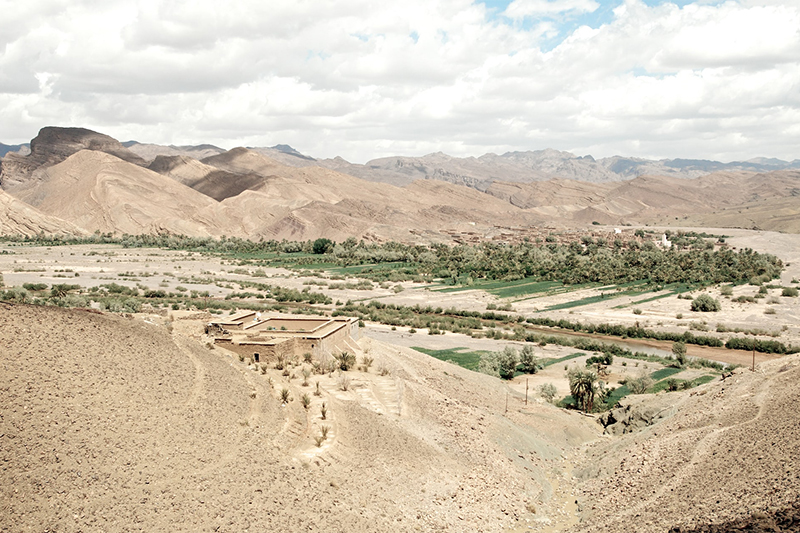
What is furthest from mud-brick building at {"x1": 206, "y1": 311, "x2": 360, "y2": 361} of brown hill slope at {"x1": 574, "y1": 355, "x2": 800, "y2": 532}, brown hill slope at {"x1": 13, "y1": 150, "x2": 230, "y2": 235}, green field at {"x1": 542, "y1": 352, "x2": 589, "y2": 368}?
brown hill slope at {"x1": 13, "y1": 150, "x2": 230, "y2": 235}

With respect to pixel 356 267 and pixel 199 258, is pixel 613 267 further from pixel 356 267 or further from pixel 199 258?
pixel 199 258

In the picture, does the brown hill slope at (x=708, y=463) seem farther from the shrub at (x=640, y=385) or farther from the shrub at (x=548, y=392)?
the shrub at (x=640, y=385)

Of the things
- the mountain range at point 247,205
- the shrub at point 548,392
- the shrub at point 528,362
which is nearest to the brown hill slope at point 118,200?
the mountain range at point 247,205

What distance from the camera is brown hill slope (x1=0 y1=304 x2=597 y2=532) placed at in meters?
10.9

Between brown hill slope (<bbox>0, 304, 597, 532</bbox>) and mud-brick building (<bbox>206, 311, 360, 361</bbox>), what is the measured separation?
58.7 inches

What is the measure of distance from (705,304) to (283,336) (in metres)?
42.3

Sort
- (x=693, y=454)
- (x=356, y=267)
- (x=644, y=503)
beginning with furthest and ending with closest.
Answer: (x=356, y=267) → (x=693, y=454) → (x=644, y=503)

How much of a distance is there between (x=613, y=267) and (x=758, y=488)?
6858cm

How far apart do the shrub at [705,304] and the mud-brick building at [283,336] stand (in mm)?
37315

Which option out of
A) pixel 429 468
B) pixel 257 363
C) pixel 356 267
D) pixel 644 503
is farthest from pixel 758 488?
pixel 356 267

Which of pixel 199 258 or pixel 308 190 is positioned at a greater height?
pixel 308 190

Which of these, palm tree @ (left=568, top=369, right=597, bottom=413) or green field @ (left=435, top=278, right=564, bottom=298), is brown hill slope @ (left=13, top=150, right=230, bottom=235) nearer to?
green field @ (left=435, top=278, right=564, bottom=298)

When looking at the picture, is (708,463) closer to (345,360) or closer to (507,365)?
(345,360)

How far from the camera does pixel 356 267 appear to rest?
88.8 meters
